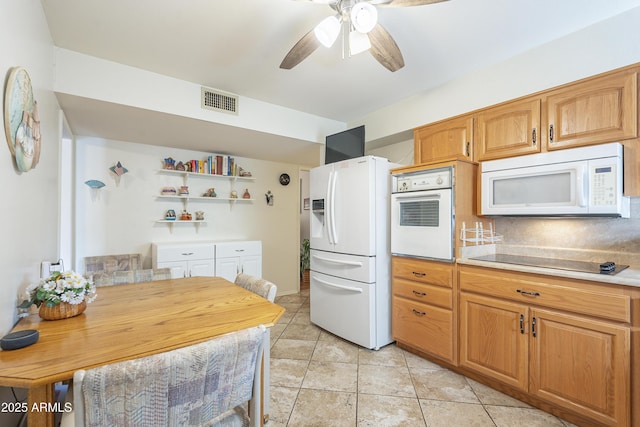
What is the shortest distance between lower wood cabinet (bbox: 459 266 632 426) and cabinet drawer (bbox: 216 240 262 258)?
2571 mm

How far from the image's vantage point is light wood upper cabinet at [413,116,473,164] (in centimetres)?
240

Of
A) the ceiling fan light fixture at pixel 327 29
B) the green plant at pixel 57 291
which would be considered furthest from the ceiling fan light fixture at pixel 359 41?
the green plant at pixel 57 291

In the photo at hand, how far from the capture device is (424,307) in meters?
2.37

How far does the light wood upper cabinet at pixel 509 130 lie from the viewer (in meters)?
2.02

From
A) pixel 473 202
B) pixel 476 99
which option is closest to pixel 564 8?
pixel 476 99

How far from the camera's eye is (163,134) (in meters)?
3.08

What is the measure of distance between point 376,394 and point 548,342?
1116 millimetres

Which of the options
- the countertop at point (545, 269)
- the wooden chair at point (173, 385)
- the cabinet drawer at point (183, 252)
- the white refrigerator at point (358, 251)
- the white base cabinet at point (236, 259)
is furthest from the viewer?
the white base cabinet at point (236, 259)

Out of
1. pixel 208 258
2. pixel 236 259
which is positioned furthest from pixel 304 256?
pixel 208 258

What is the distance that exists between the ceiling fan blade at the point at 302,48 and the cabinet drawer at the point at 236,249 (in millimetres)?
2407

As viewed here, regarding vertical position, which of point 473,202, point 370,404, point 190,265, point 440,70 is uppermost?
point 440,70

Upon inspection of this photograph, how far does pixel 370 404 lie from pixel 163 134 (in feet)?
10.4

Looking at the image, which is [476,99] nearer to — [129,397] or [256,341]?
[256,341]

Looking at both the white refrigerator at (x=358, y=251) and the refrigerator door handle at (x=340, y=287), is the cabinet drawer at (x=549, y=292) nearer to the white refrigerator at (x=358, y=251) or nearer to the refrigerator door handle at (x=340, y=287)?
the white refrigerator at (x=358, y=251)
